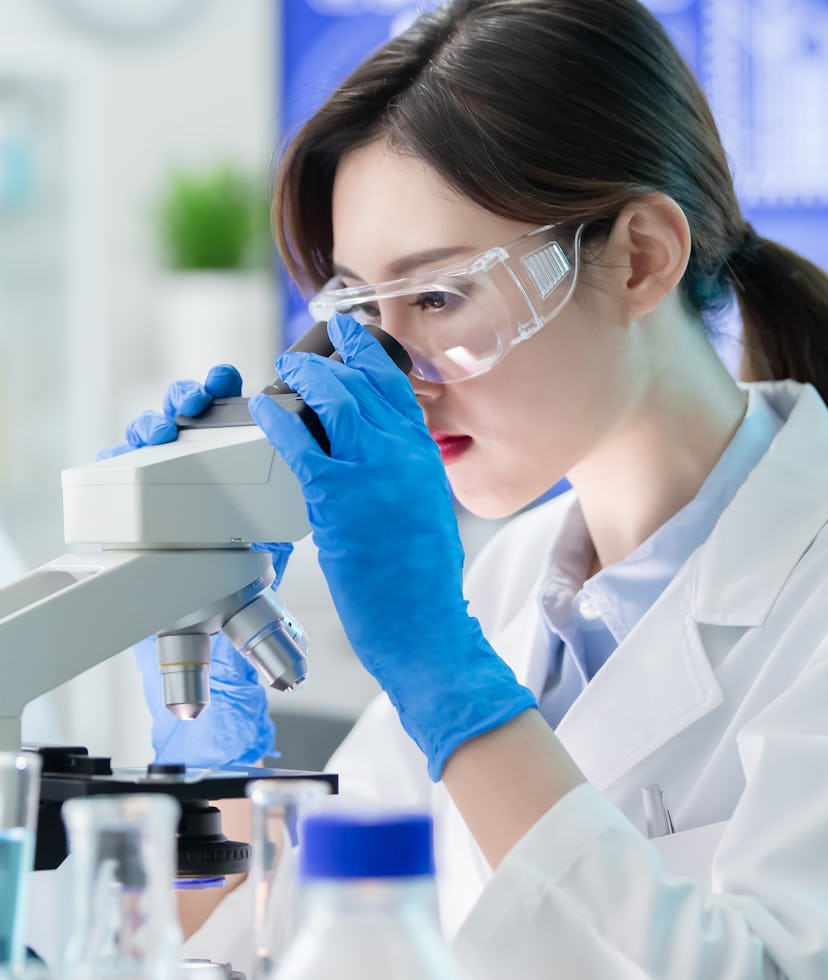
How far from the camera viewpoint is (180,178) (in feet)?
13.7

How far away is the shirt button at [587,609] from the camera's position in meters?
1.55

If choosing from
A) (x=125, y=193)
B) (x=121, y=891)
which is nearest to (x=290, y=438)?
(x=121, y=891)

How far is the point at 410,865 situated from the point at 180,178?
3.91 metres

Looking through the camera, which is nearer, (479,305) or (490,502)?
(479,305)

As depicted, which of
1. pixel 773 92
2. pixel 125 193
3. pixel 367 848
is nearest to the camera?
pixel 367 848

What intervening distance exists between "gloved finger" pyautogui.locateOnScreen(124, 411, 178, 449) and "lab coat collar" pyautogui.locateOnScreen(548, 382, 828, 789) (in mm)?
560

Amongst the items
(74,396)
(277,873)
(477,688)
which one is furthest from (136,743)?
(277,873)

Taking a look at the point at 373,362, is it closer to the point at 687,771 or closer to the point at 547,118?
the point at 547,118

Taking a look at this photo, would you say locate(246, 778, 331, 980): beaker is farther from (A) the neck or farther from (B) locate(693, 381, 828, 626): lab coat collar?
(A) the neck

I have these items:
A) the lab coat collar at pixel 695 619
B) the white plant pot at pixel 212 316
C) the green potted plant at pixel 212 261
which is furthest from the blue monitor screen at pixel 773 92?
the lab coat collar at pixel 695 619

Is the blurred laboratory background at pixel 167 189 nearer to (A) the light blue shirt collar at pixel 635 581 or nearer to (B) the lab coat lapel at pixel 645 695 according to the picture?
(A) the light blue shirt collar at pixel 635 581

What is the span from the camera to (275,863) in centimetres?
72

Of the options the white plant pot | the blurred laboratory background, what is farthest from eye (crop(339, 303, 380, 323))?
the white plant pot

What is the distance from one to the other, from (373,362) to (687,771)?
0.56 meters
